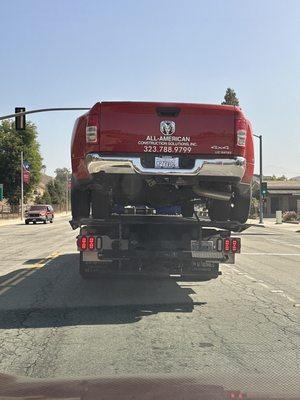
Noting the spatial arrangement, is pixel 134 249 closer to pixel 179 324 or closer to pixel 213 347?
pixel 179 324

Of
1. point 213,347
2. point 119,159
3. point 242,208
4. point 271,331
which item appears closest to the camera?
point 213,347

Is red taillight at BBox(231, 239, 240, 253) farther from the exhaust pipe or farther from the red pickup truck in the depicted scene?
the red pickup truck

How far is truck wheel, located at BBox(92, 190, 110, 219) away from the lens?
30.2ft

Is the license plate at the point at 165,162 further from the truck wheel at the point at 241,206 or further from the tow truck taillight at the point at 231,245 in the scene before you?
the tow truck taillight at the point at 231,245

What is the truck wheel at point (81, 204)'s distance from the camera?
9658 mm

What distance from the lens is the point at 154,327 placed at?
7.00m

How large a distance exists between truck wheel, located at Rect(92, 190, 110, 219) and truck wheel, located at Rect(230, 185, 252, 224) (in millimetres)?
2178

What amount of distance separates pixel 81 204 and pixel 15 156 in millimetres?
60019

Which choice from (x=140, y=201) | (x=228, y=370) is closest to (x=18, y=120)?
(x=140, y=201)

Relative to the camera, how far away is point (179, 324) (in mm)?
7215

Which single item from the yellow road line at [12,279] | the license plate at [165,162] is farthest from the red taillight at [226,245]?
the yellow road line at [12,279]

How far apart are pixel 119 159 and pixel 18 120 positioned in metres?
23.8

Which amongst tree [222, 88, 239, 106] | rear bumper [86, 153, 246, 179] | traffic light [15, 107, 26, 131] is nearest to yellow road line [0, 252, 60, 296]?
rear bumper [86, 153, 246, 179]

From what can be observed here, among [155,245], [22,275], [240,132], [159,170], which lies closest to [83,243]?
[155,245]
